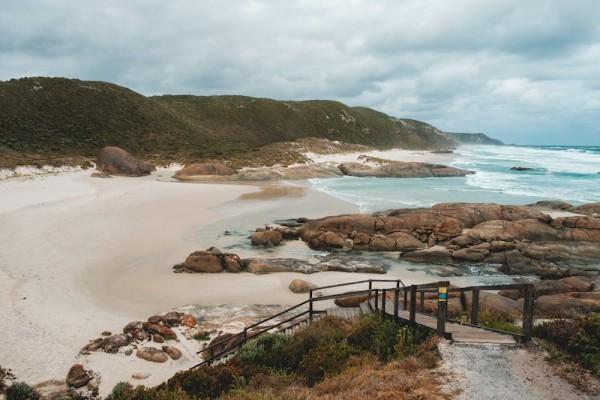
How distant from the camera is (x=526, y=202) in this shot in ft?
104

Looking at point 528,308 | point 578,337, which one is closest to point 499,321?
point 578,337

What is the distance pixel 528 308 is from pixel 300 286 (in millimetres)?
8093

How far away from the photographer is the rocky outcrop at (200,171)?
4169cm

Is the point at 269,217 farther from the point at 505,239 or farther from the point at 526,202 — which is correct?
the point at 526,202

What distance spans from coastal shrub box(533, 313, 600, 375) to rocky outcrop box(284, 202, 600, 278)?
1062cm

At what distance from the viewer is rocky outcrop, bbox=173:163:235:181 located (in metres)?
41.7

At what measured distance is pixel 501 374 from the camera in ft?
19.3

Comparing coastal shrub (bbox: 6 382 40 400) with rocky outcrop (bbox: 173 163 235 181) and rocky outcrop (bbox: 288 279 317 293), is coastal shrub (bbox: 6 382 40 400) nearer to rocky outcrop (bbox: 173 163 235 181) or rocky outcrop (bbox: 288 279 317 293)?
rocky outcrop (bbox: 288 279 317 293)

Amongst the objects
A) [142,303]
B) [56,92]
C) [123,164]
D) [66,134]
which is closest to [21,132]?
[66,134]

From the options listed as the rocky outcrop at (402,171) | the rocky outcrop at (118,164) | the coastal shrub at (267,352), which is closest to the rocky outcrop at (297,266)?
the coastal shrub at (267,352)

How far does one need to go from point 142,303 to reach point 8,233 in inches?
404

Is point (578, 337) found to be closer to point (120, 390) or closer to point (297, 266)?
point (120, 390)

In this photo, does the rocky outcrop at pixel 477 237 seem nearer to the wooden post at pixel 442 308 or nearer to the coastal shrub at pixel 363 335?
the coastal shrub at pixel 363 335

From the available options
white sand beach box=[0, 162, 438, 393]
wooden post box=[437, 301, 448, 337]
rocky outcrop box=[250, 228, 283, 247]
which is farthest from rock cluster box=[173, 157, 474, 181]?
wooden post box=[437, 301, 448, 337]
